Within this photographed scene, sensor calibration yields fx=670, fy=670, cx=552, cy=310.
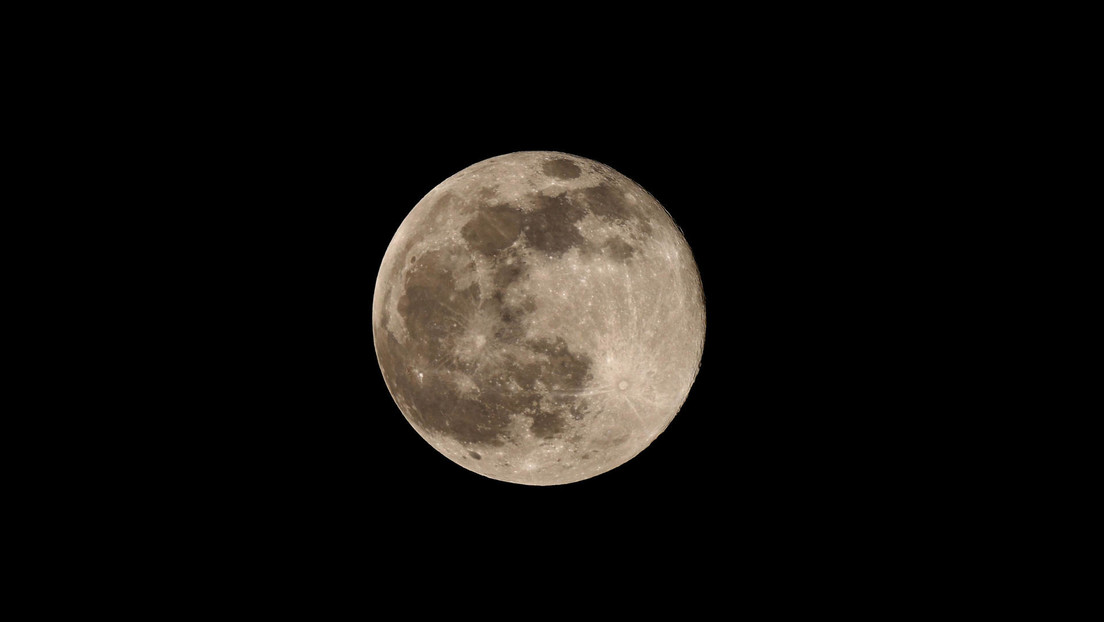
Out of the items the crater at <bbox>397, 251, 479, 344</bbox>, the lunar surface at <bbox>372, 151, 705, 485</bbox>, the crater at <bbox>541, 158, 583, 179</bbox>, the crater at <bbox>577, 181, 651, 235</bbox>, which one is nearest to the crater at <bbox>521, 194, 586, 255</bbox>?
the lunar surface at <bbox>372, 151, 705, 485</bbox>

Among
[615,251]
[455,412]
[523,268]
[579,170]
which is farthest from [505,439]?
[579,170]

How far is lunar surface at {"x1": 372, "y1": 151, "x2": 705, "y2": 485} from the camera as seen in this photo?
13.5 ft

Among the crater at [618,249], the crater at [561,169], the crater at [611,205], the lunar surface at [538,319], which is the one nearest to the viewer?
the lunar surface at [538,319]

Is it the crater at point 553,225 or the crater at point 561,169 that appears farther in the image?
the crater at point 561,169

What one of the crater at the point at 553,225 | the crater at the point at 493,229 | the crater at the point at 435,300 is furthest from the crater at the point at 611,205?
the crater at the point at 435,300

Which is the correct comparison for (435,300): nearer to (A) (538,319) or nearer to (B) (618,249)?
(A) (538,319)

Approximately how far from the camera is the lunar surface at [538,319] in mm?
4125

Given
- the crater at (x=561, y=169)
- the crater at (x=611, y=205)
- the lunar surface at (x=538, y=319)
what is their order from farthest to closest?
the crater at (x=561, y=169) → the crater at (x=611, y=205) → the lunar surface at (x=538, y=319)

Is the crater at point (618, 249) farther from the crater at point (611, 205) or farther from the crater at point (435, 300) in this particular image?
the crater at point (435, 300)

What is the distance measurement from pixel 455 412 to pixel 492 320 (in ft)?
2.36

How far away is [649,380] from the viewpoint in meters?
4.38

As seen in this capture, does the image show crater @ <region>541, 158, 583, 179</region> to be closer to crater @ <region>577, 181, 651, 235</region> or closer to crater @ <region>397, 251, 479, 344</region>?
crater @ <region>577, 181, 651, 235</region>

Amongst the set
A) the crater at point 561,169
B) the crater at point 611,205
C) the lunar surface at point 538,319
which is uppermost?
the crater at point 561,169

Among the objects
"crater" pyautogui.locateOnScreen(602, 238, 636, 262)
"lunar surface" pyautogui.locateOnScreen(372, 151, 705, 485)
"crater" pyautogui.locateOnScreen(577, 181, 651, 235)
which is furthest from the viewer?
"crater" pyautogui.locateOnScreen(577, 181, 651, 235)
